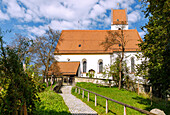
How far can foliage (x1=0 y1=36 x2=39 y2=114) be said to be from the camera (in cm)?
299

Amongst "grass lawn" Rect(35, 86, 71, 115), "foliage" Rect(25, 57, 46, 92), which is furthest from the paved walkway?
"foliage" Rect(25, 57, 46, 92)

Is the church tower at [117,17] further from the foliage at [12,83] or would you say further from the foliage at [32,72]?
the foliage at [12,83]

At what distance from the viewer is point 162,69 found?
310 inches

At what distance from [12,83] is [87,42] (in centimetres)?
3005

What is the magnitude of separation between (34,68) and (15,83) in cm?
89

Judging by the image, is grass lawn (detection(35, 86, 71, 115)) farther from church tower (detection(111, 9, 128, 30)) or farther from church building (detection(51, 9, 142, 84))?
church tower (detection(111, 9, 128, 30))

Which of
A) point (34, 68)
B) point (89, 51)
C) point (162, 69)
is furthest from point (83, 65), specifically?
point (34, 68)

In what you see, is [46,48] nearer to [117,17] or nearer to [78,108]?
[78,108]

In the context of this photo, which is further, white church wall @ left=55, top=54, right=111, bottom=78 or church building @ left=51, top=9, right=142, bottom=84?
white church wall @ left=55, top=54, right=111, bottom=78

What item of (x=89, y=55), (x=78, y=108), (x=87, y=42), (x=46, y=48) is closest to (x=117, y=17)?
(x=87, y=42)

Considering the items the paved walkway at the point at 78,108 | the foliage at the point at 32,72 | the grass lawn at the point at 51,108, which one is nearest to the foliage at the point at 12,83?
the foliage at the point at 32,72

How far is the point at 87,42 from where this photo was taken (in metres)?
32.8

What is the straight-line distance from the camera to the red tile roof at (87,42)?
31.0 m

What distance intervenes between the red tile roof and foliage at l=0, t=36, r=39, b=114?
26.3 metres
